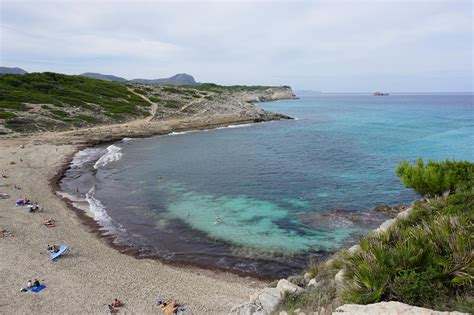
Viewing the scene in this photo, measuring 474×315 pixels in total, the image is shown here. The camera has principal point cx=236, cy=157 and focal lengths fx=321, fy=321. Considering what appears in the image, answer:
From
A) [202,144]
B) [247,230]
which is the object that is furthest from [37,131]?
[247,230]

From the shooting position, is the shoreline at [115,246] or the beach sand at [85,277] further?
the shoreline at [115,246]

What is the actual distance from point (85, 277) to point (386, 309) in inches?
729

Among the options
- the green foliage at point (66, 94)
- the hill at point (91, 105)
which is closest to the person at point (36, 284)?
the hill at point (91, 105)

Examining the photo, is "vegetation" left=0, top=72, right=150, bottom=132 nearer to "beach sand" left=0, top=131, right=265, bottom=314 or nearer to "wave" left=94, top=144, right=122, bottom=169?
"wave" left=94, top=144, right=122, bottom=169

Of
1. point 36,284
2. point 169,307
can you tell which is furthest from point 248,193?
point 36,284

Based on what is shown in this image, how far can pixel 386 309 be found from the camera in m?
6.89

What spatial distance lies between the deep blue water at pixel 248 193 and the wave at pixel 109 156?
0.52ft

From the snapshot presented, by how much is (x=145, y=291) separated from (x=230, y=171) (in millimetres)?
25355

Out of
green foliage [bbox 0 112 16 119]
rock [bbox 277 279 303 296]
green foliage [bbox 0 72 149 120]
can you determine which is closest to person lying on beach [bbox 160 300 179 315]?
rock [bbox 277 279 303 296]

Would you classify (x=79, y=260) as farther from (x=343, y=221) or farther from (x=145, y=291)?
(x=343, y=221)

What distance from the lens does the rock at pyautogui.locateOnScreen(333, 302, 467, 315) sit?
653 cm

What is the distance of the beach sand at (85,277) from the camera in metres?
17.3

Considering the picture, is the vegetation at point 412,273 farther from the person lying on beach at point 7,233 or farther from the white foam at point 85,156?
the white foam at point 85,156

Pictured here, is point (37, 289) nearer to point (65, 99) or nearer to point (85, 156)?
point (85, 156)
